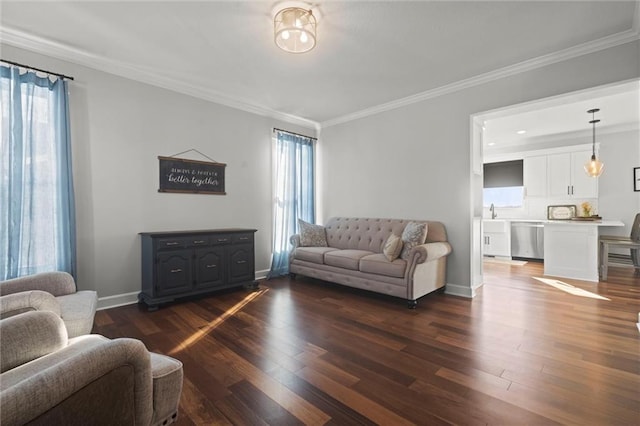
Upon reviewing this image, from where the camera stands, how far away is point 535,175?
669 centimetres

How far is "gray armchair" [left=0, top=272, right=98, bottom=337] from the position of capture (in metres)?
1.50

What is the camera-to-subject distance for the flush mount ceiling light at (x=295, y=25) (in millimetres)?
2414

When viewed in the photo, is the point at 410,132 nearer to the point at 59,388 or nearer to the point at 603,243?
the point at 603,243

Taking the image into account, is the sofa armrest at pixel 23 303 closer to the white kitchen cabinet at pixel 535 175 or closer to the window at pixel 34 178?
the window at pixel 34 178

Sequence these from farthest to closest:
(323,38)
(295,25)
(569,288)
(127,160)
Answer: (569,288), (127,160), (323,38), (295,25)

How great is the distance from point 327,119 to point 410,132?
5.73 ft

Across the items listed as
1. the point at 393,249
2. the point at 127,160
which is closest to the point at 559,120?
the point at 393,249

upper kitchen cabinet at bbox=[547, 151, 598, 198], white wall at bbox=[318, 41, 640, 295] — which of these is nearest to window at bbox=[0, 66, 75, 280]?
white wall at bbox=[318, 41, 640, 295]

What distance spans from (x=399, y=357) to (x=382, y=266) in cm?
143

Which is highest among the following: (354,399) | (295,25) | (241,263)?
(295,25)

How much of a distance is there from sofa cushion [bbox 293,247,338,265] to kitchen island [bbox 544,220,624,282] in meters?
3.77

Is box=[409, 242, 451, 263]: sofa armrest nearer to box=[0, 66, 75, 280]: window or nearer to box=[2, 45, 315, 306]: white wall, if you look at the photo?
box=[2, 45, 315, 306]: white wall

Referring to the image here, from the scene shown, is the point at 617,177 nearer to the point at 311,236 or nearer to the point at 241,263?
the point at 311,236

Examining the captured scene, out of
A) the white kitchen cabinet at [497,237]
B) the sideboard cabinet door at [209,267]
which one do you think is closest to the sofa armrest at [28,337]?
the sideboard cabinet door at [209,267]
